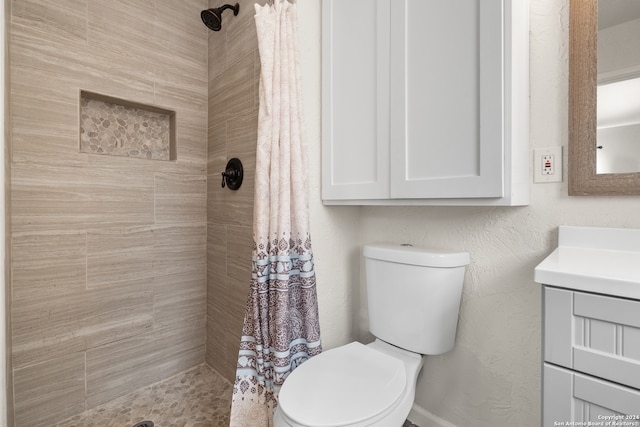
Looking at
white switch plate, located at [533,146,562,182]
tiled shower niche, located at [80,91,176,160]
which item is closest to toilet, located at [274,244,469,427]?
white switch plate, located at [533,146,562,182]

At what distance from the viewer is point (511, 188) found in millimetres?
937

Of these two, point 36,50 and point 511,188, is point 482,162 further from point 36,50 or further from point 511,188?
point 36,50

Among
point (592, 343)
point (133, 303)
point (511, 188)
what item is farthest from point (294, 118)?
point (133, 303)

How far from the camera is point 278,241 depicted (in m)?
1.28

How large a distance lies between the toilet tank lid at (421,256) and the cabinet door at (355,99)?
22cm

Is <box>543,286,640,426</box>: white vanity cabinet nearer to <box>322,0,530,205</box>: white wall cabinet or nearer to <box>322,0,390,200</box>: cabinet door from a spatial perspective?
<box>322,0,530,205</box>: white wall cabinet

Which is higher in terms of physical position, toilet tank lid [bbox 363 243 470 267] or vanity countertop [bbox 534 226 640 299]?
vanity countertop [bbox 534 226 640 299]

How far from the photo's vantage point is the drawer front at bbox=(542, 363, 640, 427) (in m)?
0.61

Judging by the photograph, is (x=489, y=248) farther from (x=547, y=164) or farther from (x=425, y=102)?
(x=425, y=102)

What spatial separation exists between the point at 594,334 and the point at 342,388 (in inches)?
27.2

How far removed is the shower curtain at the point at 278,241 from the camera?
127cm

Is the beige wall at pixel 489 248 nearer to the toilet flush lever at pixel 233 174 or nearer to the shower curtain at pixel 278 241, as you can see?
the shower curtain at pixel 278 241

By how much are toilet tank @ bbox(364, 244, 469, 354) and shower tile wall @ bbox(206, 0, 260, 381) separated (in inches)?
30.1

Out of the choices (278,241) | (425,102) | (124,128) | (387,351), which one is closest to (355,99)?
(425,102)
